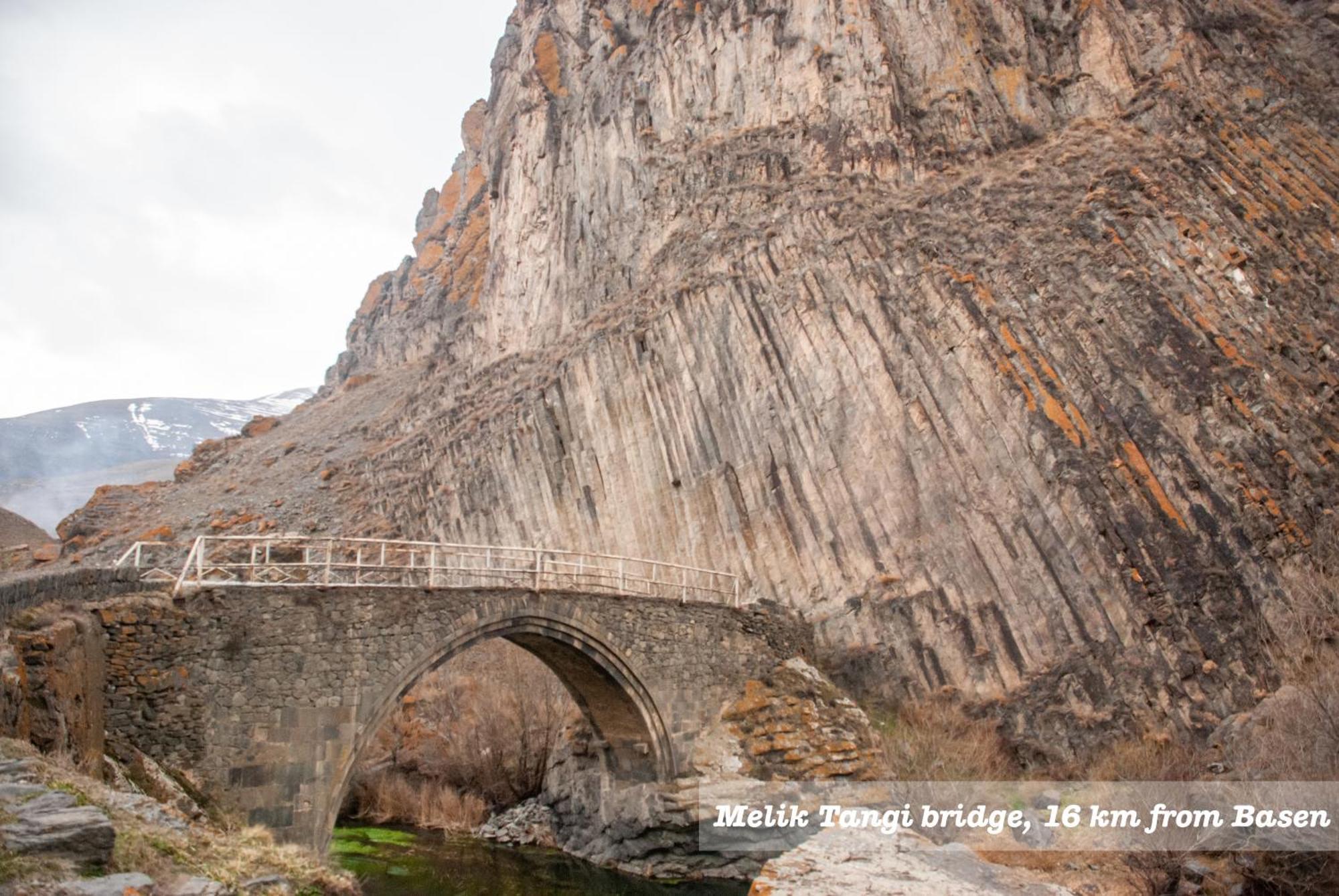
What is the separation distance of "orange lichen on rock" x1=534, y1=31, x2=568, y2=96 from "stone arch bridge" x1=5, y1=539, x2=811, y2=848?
31417 millimetres

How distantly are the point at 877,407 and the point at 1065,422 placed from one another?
4596 millimetres

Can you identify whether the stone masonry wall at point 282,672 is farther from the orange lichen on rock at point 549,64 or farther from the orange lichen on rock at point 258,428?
the orange lichen on rock at point 258,428

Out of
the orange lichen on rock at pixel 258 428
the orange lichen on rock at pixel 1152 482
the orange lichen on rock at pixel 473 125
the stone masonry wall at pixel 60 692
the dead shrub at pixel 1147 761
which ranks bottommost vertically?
the dead shrub at pixel 1147 761

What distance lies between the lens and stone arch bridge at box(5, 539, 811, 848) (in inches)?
486

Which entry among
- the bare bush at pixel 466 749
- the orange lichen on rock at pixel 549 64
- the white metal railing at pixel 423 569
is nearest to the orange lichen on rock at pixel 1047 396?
the white metal railing at pixel 423 569

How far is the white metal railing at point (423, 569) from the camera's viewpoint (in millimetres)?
13578

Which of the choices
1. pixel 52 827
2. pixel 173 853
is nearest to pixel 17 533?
pixel 173 853

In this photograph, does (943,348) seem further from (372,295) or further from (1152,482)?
(372,295)

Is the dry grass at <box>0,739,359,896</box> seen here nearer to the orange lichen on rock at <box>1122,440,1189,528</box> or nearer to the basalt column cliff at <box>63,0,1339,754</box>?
the basalt column cliff at <box>63,0,1339,754</box>

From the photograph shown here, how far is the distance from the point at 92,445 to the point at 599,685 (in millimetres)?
98271

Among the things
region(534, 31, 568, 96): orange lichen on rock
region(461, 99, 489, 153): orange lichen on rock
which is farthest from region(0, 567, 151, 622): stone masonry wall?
region(461, 99, 489, 153): orange lichen on rock

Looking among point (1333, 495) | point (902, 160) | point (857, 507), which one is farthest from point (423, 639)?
point (902, 160)

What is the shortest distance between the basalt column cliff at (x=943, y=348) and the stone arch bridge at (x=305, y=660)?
627cm

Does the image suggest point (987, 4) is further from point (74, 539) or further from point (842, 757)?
point (74, 539)
